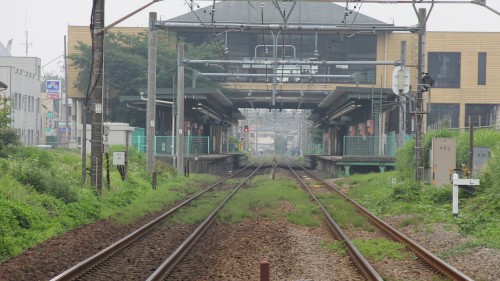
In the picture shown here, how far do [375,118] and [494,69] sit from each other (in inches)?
1219

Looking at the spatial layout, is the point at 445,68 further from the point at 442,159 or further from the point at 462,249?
the point at 462,249

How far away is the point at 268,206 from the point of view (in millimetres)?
21109

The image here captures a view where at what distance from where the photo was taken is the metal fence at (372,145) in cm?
4044

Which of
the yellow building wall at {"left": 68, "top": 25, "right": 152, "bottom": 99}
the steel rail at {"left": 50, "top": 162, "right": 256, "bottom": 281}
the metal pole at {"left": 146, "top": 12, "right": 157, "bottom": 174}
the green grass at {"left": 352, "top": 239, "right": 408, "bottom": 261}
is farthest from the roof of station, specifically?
the green grass at {"left": 352, "top": 239, "right": 408, "bottom": 261}

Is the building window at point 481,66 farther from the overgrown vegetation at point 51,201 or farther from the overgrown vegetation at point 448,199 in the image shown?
the overgrown vegetation at point 51,201

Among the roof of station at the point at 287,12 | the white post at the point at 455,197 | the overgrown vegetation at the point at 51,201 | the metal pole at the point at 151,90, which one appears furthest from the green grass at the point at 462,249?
the roof of station at the point at 287,12

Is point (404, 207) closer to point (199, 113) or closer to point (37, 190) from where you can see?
point (37, 190)

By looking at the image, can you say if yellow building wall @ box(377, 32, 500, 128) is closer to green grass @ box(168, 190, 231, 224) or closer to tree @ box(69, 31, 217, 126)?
tree @ box(69, 31, 217, 126)

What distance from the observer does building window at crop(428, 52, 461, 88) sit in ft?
223

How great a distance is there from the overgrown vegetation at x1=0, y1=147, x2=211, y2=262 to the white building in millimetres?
41623

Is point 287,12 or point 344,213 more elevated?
point 287,12

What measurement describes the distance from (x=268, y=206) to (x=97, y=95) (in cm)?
605

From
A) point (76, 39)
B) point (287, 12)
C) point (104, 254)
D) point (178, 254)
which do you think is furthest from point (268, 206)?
point (76, 39)

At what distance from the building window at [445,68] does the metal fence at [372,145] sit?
2899cm
